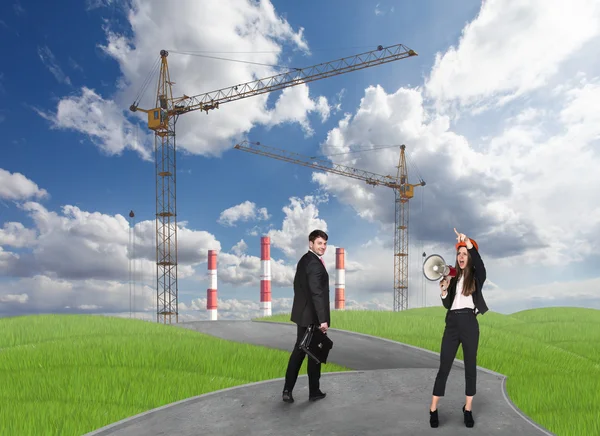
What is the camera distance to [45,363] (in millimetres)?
13898

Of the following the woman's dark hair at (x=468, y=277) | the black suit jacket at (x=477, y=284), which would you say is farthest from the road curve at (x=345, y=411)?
the woman's dark hair at (x=468, y=277)

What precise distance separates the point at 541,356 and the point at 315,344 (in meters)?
10.6

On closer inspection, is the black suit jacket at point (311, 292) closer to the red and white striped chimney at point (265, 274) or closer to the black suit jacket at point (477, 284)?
the black suit jacket at point (477, 284)

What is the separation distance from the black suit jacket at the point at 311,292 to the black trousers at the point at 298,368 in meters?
0.24

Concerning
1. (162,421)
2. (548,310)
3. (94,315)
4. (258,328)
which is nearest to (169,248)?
(94,315)

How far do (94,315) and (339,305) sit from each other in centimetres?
2974

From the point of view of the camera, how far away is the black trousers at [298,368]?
8.35 meters

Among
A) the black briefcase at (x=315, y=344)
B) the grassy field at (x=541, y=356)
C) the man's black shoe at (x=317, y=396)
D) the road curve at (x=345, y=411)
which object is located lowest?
the grassy field at (x=541, y=356)

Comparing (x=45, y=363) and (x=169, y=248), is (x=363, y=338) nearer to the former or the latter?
(x=45, y=363)

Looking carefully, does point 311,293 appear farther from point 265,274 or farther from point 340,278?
point 340,278

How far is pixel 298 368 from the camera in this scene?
8.61 metres

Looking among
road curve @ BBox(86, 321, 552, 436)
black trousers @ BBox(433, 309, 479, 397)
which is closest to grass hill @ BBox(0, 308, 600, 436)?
road curve @ BBox(86, 321, 552, 436)

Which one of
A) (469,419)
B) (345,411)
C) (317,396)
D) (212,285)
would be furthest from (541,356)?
(212,285)

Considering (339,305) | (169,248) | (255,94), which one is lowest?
(339,305)
